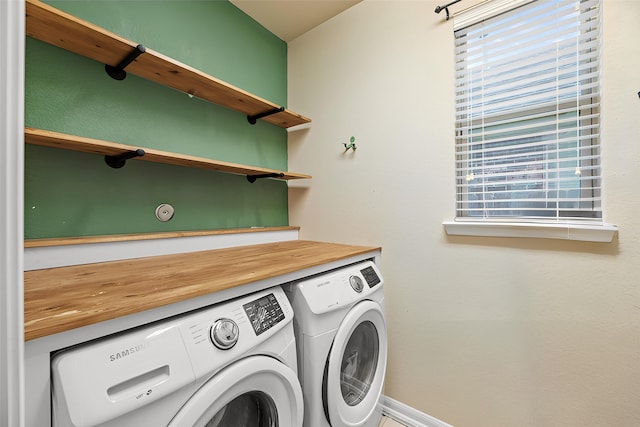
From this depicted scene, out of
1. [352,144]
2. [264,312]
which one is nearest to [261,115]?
[352,144]

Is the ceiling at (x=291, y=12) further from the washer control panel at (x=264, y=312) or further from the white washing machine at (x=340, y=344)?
the washer control panel at (x=264, y=312)

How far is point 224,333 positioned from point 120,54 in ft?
4.03

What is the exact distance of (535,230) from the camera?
3.92 feet

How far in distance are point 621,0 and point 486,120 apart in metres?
0.57

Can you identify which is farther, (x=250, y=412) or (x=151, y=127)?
(x=151, y=127)

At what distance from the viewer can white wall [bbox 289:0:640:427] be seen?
1.05 metres

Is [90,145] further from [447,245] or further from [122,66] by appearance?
[447,245]

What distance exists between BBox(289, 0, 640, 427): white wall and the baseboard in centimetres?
3

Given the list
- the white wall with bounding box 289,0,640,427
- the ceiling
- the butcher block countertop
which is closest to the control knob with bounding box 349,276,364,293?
the butcher block countertop

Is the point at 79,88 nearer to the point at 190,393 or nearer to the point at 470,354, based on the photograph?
the point at 190,393

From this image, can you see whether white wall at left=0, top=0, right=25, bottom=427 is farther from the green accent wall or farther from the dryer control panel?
the green accent wall

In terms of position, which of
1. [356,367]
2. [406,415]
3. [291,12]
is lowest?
[406,415]

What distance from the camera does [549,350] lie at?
1.18m

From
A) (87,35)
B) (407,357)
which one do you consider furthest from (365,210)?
(87,35)
